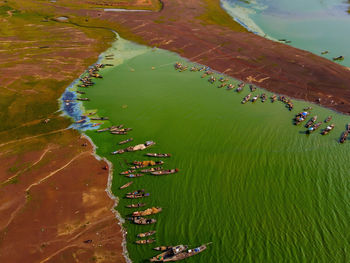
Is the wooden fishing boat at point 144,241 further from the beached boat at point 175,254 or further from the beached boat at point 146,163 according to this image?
the beached boat at point 146,163

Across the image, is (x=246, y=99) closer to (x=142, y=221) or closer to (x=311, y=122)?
(x=311, y=122)

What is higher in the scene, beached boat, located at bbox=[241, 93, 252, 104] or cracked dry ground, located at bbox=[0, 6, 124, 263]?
beached boat, located at bbox=[241, 93, 252, 104]

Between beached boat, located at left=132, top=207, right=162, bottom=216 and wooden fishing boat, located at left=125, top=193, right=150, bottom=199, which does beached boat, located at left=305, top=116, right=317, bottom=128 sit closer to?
beached boat, located at left=132, top=207, right=162, bottom=216

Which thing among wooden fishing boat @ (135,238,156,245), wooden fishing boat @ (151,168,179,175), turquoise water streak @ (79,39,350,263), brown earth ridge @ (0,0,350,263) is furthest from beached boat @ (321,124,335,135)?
wooden fishing boat @ (135,238,156,245)

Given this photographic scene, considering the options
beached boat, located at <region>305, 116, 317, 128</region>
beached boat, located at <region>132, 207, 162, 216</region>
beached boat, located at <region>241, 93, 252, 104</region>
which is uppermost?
beached boat, located at <region>241, 93, 252, 104</region>

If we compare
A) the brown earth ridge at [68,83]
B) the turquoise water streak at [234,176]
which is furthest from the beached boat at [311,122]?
the brown earth ridge at [68,83]

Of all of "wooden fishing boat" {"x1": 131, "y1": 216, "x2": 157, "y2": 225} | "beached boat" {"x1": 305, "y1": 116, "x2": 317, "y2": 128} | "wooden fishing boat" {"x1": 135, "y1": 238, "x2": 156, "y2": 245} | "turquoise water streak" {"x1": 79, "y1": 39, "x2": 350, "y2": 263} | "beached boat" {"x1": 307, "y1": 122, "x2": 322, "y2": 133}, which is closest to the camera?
"wooden fishing boat" {"x1": 135, "y1": 238, "x2": 156, "y2": 245}
